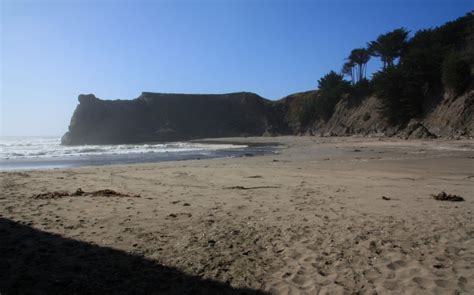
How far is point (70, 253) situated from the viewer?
496 cm

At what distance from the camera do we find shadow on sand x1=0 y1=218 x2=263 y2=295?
4.00 metres

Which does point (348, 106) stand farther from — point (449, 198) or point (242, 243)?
point (242, 243)

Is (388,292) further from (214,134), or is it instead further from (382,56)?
(214,134)

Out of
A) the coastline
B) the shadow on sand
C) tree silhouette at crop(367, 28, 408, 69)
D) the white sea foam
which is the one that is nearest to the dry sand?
the shadow on sand

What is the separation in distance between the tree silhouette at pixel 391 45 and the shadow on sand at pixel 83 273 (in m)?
52.8

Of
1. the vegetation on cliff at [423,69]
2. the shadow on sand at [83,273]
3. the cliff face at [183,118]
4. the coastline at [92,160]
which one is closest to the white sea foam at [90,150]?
the coastline at [92,160]

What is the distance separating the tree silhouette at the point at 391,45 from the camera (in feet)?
168

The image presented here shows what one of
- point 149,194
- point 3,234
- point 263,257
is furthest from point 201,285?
point 149,194

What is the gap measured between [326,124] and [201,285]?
6669 cm

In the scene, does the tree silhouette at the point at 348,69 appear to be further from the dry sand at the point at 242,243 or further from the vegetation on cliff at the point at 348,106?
the dry sand at the point at 242,243

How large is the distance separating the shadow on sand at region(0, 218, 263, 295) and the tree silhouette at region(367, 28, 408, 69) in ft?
173

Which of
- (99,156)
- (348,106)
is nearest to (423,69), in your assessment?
(348,106)

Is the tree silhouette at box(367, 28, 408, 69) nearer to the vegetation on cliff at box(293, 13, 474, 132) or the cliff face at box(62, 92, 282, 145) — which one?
the vegetation on cliff at box(293, 13, 474, 132)

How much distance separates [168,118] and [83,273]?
102 meters
